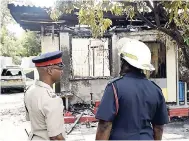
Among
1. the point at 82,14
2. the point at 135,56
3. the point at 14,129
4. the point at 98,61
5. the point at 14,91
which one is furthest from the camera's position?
the point at 14,91

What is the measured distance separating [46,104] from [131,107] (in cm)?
68

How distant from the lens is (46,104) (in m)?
2.28

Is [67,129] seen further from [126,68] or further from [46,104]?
[126,68]

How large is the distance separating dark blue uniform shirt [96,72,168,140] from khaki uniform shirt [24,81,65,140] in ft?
1.39

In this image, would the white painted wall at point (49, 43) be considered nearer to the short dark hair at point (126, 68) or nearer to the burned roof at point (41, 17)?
the burned roof at point (41, 17)

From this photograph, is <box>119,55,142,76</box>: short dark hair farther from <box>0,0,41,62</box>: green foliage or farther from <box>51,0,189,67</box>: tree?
<box>0,0,41,62</box>: green foliage

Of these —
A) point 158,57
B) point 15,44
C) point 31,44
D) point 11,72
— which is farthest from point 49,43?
point 15,44

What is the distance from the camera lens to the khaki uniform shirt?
2.26 m

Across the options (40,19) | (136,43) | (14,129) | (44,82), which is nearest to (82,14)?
(44,82)

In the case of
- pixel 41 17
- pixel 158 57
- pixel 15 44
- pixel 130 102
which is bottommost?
pixel 158 57

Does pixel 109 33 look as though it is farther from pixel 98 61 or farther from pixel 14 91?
pixel 14 91

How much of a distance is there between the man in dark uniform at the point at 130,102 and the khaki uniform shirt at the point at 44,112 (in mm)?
386

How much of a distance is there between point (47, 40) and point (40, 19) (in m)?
1.44

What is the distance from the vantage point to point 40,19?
8.22 meters
